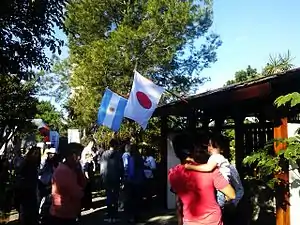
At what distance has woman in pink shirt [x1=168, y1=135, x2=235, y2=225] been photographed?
3.95 meters

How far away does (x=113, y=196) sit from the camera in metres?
11.3

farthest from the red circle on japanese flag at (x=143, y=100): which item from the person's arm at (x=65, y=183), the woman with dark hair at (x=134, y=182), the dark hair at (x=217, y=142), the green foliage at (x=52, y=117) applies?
the green foliage at (x=52, y=117)

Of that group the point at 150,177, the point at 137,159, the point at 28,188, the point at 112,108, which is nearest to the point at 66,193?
the point at 28,188

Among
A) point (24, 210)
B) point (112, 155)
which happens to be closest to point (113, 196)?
point (112, 155)

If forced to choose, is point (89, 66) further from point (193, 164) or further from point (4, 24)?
point (193, 164)

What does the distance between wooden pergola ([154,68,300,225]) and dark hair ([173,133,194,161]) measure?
13.9 feet

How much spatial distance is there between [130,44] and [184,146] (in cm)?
2163

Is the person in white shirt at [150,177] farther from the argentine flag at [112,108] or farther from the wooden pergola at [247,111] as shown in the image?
the argentine flag at [112,108]

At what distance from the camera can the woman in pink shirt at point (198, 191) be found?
3953 mm

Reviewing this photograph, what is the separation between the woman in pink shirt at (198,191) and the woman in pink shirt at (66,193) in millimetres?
1543

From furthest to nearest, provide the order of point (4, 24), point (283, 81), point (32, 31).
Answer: point (32, 31)
point (4, 24)
point (283, 81)

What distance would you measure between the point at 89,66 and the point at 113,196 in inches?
614

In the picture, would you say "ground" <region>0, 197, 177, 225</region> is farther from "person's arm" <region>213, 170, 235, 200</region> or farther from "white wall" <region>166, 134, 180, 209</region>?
"person's arm" <region>213, 170, 235, 200</region>

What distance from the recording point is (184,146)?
4.18 metres
